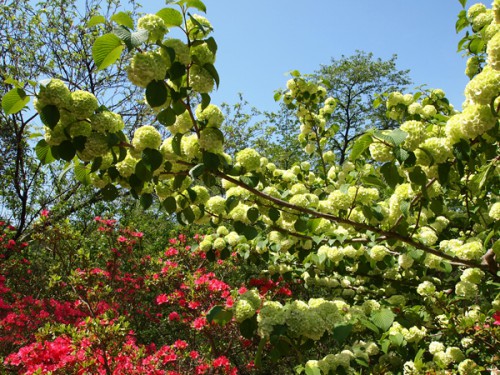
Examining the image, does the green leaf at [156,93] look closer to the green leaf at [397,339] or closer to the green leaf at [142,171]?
the green leaf at [142,171]

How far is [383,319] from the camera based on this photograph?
192 centimetres

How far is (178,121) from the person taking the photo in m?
1.47

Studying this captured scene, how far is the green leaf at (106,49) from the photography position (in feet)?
3.77

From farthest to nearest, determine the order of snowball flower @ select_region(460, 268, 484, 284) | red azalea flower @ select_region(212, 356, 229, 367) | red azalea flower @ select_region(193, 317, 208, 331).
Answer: red azalea flower @ select_region(193, 317, 208, 331)
red azalea flower @ select_region(212, 356, 229, 367)
snowball flower @ select_region(460, 268, 484, 284)

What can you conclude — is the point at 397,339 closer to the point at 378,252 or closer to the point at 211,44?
the point at 378,252

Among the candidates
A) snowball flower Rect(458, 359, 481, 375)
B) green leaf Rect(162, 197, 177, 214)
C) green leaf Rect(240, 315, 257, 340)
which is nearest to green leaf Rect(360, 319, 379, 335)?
snowball flower Rect(458, 359, 481, 375)

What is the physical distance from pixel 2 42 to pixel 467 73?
7224 mm

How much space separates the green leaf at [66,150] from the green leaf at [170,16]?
508 millimetres

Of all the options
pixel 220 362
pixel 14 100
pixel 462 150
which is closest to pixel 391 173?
pixel 462 150

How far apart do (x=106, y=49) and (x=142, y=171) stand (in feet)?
1.35

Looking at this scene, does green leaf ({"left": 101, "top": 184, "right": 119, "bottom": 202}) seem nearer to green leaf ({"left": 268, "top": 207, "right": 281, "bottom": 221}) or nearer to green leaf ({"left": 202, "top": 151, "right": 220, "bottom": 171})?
green leaf ({"left": 202, "top": 151, "right": 220, "bottom": 171})

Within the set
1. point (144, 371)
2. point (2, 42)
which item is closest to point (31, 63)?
point (2, 42)

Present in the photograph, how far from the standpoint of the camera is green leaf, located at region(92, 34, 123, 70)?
1148 millimetres

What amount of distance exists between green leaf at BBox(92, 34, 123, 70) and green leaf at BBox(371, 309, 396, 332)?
5.57 feet
